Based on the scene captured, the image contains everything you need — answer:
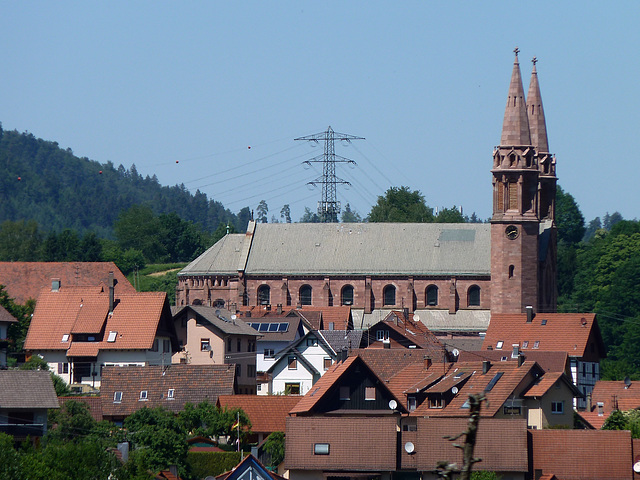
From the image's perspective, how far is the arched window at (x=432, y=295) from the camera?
102438 millimetres

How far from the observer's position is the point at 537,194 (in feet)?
322

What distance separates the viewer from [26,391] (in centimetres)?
4966

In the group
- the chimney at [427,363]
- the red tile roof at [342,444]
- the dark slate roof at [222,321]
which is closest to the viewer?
the red tile roof at [342,444]

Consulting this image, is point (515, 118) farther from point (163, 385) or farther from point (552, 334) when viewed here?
point (163, 385)

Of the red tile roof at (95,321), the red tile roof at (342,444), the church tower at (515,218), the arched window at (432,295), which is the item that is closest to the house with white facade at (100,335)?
the red tile roof at (95,321)

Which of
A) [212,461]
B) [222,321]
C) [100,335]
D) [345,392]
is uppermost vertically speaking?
[222,321]

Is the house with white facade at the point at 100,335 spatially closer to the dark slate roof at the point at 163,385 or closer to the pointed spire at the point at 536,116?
the dark slate roof at the point at 163,385

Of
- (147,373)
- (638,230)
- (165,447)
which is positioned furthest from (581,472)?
(638,230)

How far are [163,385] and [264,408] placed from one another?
194 inches

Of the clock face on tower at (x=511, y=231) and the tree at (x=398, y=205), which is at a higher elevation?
the tree at (x=398, y=205)

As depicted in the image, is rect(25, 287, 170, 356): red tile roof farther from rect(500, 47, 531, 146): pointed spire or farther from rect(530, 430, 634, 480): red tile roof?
rect(500, 47, 531, 146): pointed spire

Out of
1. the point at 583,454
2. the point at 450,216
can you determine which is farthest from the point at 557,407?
the point at 450,216

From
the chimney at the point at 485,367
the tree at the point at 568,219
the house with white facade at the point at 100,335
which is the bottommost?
the chimney at the point at 485,367

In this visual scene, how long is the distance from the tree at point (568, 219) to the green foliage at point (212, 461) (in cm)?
10991
